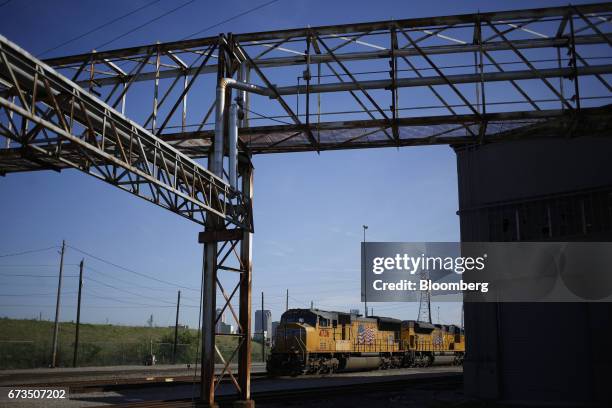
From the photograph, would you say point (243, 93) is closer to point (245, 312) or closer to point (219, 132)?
point (219, 132)

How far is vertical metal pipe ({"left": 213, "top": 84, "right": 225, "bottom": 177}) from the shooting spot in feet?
51.5

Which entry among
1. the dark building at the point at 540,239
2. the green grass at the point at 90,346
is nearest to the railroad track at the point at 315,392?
the dark building at the point at 540,239

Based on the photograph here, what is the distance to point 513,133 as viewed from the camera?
16281 mm

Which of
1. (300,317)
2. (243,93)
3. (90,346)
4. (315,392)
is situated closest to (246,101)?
(243,93)

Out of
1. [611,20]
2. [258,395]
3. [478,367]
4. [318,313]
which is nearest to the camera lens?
[611,20]

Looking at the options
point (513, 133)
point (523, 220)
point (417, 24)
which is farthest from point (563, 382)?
point (417, 24)

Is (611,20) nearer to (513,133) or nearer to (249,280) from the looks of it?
(513,133)

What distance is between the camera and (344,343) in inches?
1252

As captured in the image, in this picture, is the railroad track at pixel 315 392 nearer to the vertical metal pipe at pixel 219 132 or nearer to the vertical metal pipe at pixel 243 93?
the vertical metal pipe at pixel 219 132

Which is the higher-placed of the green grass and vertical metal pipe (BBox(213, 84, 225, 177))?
vertical metal pipe (BBox(213, 84, 225, 177))

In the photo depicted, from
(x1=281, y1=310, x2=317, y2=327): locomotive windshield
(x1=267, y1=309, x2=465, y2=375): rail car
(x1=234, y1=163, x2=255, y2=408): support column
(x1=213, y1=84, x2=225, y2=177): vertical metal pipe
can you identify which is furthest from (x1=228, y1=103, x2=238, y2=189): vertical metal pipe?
(x1=281, y1=310, x2=317, y2=327): locomotive windshield

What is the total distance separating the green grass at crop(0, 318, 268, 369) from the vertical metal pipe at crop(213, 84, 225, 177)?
88.1 feet

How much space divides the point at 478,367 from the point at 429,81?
11.3 meters

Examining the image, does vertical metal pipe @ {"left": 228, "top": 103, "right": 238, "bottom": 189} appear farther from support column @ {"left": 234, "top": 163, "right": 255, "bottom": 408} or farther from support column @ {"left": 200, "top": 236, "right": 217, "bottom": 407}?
support column @ {"left": 200, "top": 236, "right": 217, "bottom": 407}
